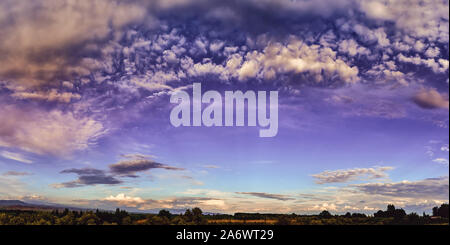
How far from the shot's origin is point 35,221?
Answer: 11238 centimetres
